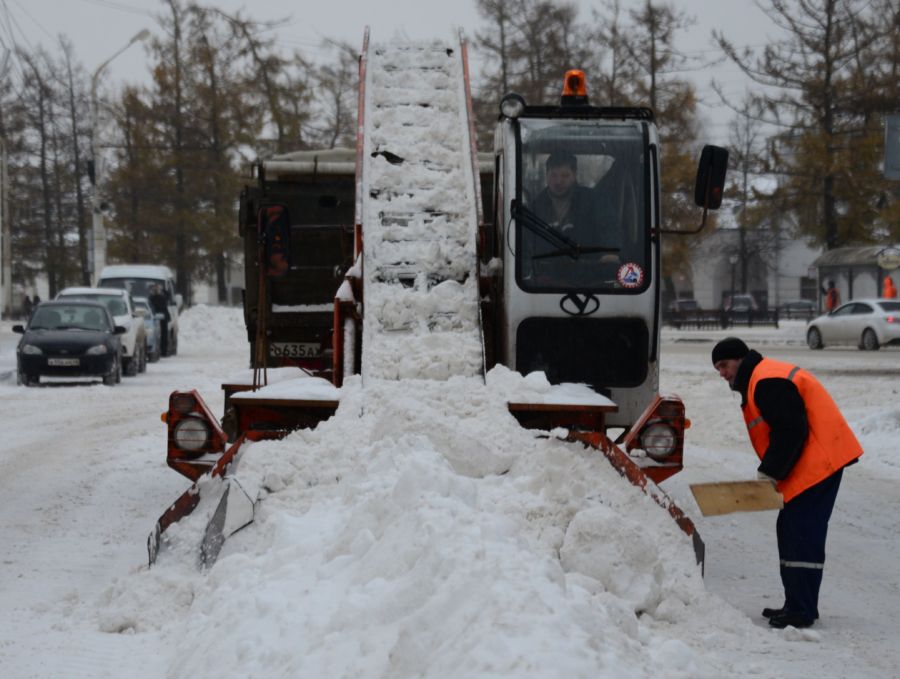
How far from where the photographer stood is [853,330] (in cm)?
3450

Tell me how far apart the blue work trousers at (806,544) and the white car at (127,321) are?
18.8m

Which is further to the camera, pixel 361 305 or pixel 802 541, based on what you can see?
pixel 361 305

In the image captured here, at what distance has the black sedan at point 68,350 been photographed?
2277cm

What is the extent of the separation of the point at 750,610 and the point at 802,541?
0.48 metres

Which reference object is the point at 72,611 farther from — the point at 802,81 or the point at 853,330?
the point at 802,81

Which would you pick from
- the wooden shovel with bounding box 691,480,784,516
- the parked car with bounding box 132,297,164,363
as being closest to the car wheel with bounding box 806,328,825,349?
the parked car with bounding box 132,297,164,363

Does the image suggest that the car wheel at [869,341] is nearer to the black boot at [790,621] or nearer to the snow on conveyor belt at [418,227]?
the snow on conveyor belt at [418,227]

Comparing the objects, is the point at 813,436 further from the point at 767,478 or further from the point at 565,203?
the point at 565,203

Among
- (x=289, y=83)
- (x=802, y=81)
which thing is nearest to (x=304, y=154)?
(x=802, y=81)

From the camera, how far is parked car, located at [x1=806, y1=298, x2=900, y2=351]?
111 ft

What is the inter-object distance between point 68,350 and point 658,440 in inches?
673

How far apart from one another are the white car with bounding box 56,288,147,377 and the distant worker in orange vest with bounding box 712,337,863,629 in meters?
18.7

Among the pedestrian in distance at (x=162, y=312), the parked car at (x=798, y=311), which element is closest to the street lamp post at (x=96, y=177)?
the pedestrian in distance at (x=162, y=312)

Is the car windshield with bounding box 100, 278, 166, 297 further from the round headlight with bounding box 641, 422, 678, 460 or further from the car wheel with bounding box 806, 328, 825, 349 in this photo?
the round headlight with bounding box 641, 422, 678, 460
